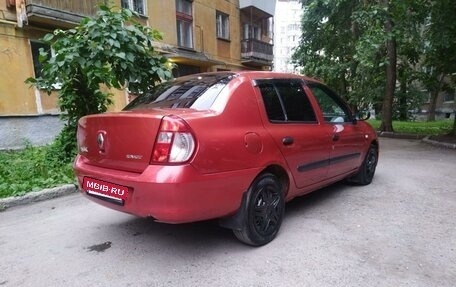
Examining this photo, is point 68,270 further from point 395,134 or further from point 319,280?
point 395,134

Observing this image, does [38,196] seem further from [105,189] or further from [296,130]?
[296,130]

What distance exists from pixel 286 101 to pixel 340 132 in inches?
42.4

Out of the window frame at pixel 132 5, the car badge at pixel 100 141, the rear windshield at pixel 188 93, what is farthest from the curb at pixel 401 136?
the car badge at pixel 100 141

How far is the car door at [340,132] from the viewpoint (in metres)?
4.26

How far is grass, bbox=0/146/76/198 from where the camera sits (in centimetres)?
497

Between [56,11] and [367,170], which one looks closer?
[367,170]

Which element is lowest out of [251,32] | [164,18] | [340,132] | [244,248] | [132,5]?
[244,248]

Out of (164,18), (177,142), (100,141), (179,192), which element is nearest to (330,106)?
(177,142)

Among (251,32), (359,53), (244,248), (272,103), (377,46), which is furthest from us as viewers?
(251,32)

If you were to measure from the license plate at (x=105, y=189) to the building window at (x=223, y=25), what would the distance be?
1665 cm

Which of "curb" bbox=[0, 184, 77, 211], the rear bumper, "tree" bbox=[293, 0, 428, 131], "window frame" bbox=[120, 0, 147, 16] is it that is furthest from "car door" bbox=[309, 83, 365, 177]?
"window frame" bbox=[120, 0, 147, 16]

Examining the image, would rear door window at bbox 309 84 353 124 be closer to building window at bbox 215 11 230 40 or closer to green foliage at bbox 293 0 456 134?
green foliage at bbox 293 0 456 134

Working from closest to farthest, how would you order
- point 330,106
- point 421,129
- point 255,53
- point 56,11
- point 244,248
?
point 244,248
point 330,106
point 56,11
point 421,129
point 255,53

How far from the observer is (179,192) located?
8.54 feet
